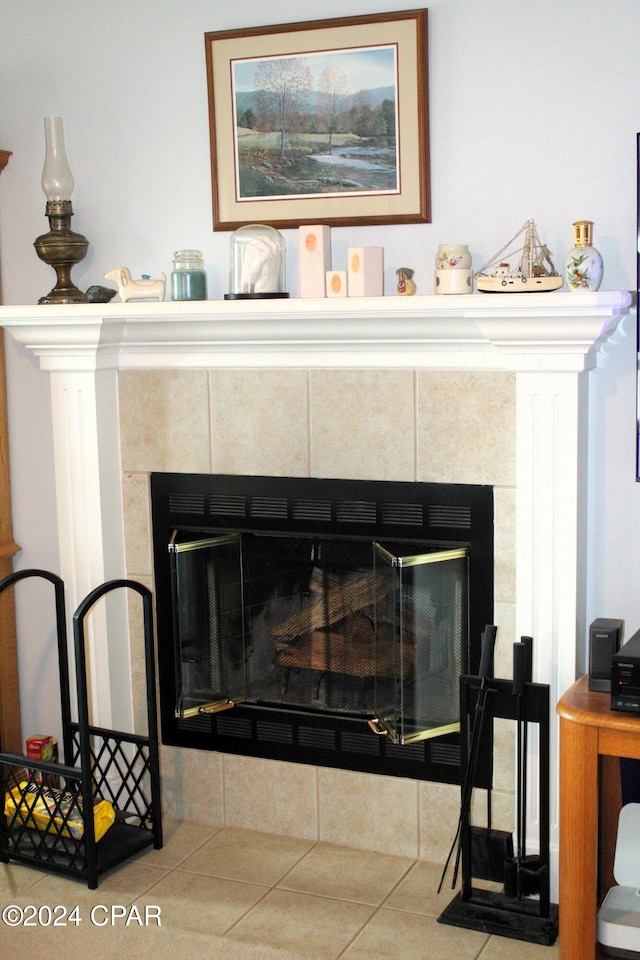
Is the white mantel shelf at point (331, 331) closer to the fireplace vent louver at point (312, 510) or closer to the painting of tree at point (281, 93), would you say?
the fireplace vent louver at point (312, 510)

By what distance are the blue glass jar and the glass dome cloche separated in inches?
3.7

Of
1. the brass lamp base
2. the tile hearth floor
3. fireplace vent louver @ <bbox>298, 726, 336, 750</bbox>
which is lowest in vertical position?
the tile hearth floor

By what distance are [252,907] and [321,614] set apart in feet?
2.38

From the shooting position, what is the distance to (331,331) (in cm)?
258

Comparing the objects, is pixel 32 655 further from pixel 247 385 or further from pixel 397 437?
pixel 397 437

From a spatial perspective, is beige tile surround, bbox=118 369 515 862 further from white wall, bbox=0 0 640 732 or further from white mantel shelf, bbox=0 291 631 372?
white wall, bbox=0 0 640 732

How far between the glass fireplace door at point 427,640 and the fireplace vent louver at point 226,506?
407 mm

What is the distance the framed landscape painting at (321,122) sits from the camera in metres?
2.53

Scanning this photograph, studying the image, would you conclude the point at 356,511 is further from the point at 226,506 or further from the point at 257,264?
the point at 257,264

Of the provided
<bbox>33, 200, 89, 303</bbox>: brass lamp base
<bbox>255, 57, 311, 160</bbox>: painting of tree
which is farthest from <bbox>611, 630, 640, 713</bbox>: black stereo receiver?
<bbox>33, 200, 89, 303</bbox>: brass lamp base

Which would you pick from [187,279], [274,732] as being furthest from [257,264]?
[274,732]

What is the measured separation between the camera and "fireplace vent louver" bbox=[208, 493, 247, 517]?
2.86m

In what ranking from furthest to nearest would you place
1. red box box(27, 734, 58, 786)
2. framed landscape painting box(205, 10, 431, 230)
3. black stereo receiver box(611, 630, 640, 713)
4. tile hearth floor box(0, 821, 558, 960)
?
red box box(27, 734, 58, 786), framed landscape painting box(205, 10, 431, 230), tile hearth floor box(0, 821, 558, 960), black stereo receiver box(611, 630, 640, 713)

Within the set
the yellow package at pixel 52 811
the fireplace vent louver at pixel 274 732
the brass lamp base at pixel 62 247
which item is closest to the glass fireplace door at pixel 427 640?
the fireplace vent louver at pixel 274 732
